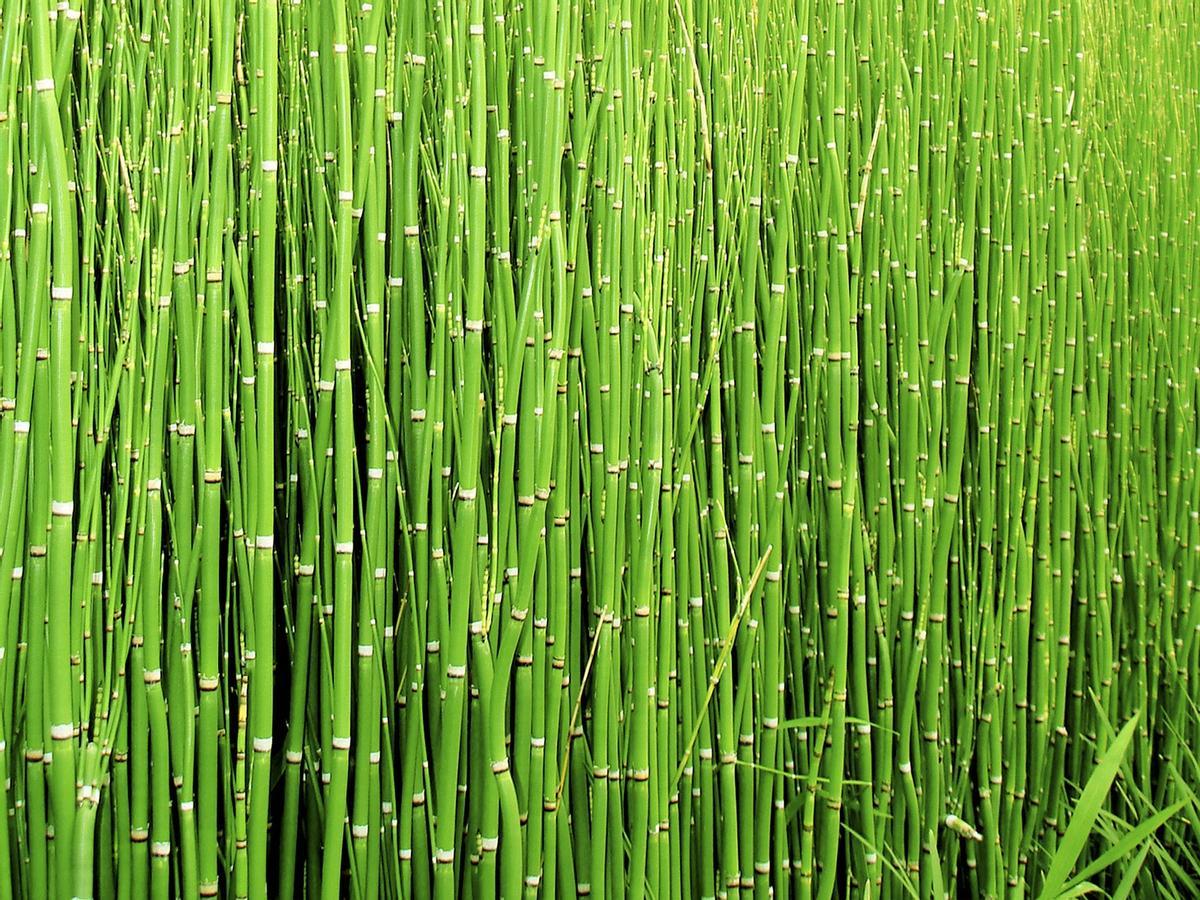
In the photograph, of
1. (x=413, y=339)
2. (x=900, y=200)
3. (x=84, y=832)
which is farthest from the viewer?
(x=900, y=200)

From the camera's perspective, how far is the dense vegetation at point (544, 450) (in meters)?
0.86

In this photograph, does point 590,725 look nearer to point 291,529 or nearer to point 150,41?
point 291,529

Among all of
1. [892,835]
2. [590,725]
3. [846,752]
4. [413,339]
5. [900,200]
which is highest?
[900,200]

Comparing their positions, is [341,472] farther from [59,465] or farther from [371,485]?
[59,465]

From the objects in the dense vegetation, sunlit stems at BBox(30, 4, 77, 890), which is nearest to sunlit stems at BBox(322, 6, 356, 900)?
the dense vegetation

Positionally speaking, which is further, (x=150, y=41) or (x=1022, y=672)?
(x=1022, y=672)

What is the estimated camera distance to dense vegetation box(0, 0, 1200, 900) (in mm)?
863

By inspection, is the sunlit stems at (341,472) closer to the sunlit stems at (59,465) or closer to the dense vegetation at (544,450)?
the dense vegetation at (544,450)

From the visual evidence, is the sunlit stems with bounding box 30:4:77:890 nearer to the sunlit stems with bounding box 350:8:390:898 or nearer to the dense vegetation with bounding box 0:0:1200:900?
the dense vegetation with bounding box 0:0:1200:900

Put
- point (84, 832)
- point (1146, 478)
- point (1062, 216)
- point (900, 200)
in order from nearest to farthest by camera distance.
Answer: point (84, 832)
point (900, 200)
point (1062, 216)
point (1146, 478)

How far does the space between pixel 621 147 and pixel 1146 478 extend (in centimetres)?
104

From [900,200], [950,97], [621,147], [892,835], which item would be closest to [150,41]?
[621,147]

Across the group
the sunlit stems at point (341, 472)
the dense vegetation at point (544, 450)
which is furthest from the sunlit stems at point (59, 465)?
the sunlit stems at point (341, 472)

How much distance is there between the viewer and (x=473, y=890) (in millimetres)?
970
